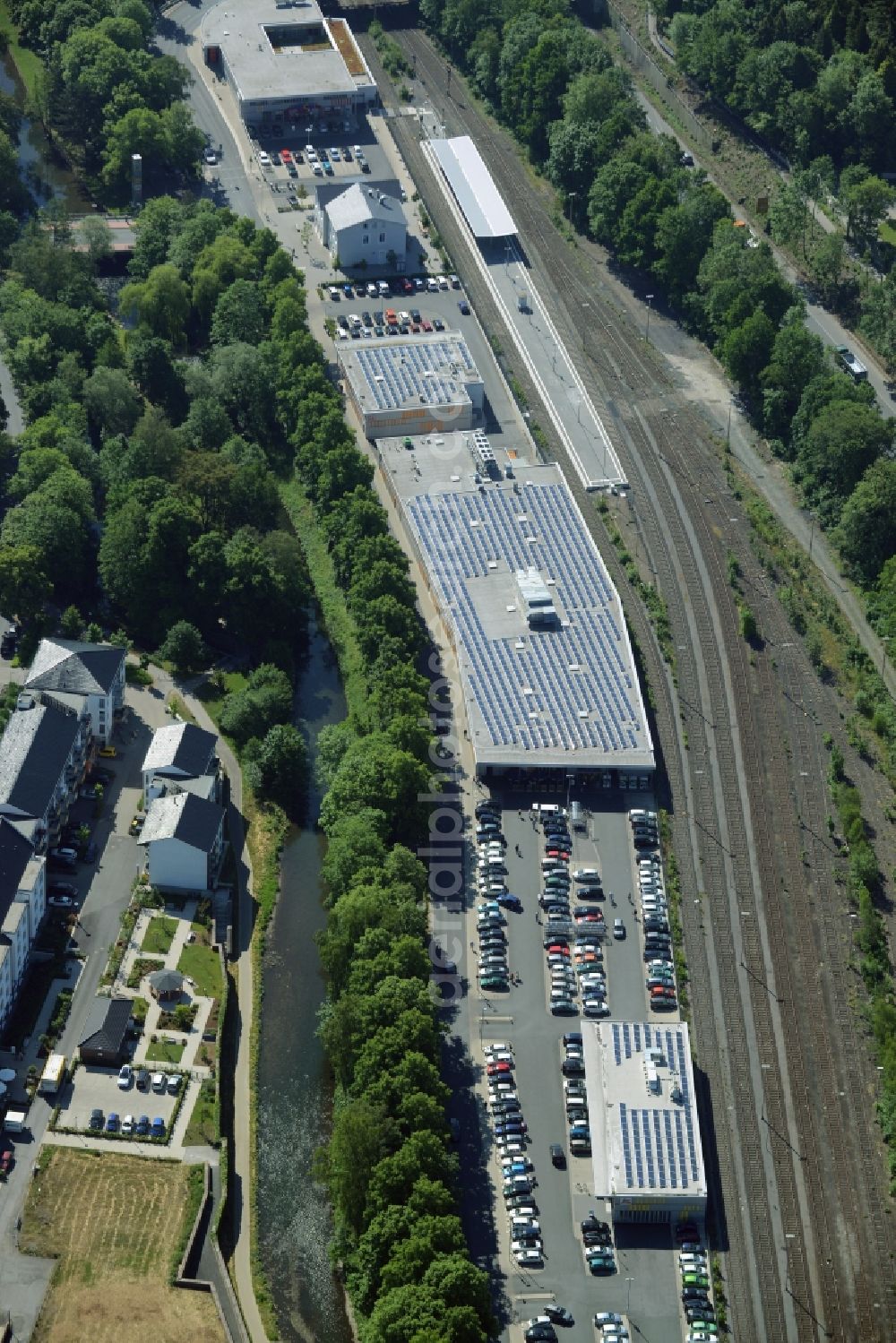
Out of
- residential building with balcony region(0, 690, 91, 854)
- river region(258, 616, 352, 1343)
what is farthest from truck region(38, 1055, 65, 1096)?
residential building with balcony region(0, 690, 91, 854)

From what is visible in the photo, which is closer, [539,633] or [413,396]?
[539,633]

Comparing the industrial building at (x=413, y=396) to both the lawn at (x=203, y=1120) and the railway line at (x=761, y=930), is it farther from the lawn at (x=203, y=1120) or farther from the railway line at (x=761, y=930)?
the lawn at (x=203, y=1120)

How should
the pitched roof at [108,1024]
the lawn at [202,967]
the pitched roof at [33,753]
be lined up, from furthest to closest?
A: the pitched roof at [33,753]
the lawn at [202,967]
the pitched roof at [108,1024]

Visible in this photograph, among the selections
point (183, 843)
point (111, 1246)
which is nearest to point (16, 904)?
point (183, 843)

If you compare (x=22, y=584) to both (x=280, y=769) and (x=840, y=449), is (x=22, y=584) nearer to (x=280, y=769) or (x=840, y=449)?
(x=280, y=769)

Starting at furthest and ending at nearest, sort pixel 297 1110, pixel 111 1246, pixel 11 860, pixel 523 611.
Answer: pixel 523 611 → pixel 11 860 → pixel 297 1110 → pixel 111 1246

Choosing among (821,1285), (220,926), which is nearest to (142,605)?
(220,926)

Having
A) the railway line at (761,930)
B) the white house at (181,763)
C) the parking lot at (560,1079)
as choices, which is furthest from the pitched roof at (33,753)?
the railway line at (761,930)
